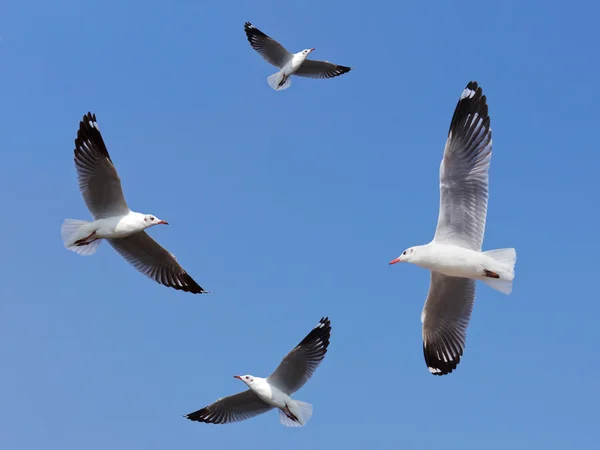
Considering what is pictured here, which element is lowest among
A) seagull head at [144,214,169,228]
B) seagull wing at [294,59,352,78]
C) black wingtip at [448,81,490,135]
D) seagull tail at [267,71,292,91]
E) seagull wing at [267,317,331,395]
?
seagull wing at [267,317,331,395]

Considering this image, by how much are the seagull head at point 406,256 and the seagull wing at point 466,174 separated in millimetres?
291

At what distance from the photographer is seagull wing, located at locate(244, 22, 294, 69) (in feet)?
47.6

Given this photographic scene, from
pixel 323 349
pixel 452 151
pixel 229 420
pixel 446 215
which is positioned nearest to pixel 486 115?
pixel 452 151

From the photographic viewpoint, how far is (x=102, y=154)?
9430mm

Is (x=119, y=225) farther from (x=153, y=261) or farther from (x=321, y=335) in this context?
(x=321, y=335)

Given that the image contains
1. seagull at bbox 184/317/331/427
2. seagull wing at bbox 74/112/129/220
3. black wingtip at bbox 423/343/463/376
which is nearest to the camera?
black wingtip at bbox 423/343/463/376

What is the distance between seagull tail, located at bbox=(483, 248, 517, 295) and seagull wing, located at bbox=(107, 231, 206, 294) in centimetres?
394

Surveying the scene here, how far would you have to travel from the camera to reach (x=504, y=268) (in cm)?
822

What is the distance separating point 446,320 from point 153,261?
363cm

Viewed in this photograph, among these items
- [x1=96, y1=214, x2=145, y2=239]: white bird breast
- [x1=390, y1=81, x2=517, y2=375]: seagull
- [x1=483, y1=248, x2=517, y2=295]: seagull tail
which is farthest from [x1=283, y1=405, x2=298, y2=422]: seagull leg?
[x1=483, y1=248, x2=517, y2=295]: seagull tail

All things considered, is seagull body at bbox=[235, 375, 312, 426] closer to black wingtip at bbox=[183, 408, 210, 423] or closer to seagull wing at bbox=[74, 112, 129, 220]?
black wingtip at bbox=[183, 408, 210, 423]

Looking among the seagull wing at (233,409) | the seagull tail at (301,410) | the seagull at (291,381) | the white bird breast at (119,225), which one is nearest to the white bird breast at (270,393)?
the seagull at (291,381)

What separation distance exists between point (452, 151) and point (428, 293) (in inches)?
65.9

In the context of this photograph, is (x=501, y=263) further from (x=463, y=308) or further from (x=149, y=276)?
(x=149, y=276)
